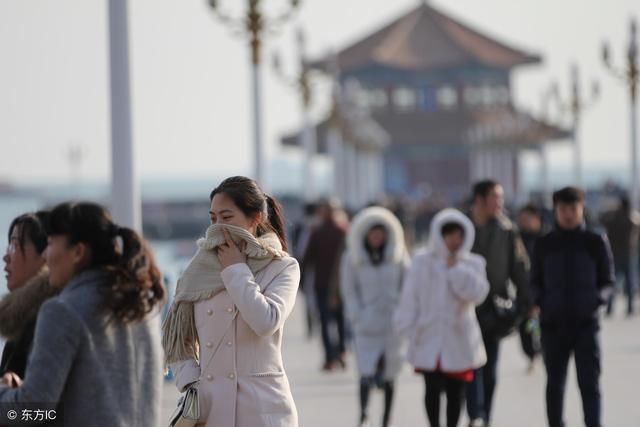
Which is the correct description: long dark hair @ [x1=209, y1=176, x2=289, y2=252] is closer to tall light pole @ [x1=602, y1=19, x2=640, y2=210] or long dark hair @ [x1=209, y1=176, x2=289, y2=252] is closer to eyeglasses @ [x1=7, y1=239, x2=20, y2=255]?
eyeglasses @ [x1=7, y1=239, x2=20, y2=255]

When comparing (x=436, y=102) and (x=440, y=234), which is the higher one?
(x=436, y=102)

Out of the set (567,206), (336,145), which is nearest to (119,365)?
(567,206)

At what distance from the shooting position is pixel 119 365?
15.8 feet

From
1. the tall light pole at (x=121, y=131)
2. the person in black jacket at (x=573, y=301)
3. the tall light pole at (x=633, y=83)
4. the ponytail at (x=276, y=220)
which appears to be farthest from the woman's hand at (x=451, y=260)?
the tall light pole at (x=633, y=83)

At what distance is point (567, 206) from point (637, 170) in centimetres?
2387

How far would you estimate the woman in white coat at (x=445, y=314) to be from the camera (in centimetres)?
884

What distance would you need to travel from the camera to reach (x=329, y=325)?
13961 millimetres

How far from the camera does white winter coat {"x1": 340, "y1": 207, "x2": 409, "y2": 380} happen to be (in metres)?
10.1

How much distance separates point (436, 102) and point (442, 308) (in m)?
77.4

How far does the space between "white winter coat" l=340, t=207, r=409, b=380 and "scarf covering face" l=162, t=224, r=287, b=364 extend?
4.78m

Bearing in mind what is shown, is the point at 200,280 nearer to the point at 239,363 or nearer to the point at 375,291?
the point at 239,363

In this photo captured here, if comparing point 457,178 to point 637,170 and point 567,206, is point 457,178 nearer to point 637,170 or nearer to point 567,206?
point 637,170

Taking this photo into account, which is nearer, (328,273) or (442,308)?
(442,308)

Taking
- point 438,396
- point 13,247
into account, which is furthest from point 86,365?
point 438,396
